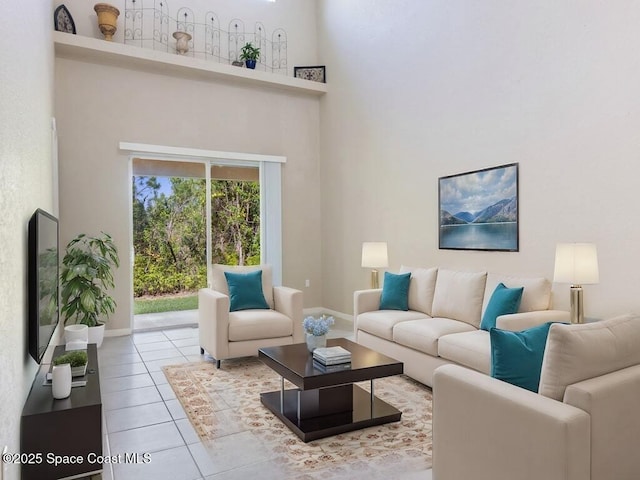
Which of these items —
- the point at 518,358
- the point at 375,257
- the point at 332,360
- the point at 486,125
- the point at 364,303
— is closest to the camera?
the point at 518,358

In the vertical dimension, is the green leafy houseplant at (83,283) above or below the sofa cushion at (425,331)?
above

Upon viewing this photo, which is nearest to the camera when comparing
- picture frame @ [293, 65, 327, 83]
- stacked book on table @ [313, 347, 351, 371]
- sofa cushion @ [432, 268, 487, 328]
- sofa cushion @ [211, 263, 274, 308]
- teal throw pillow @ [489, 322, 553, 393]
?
teal throw pillow @ [489, 322, 553, 393]

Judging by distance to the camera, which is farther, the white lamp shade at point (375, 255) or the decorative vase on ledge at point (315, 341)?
the white lamp shade at point (375, 255)

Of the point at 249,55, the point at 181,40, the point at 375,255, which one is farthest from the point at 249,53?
the point at 375,255

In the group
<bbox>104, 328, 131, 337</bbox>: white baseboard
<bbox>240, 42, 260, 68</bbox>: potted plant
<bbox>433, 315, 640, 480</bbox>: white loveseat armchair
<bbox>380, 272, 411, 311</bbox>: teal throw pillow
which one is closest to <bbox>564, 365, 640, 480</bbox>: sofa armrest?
<bbox>433, 315, 640, 480</bbox>: white loveseat armchair

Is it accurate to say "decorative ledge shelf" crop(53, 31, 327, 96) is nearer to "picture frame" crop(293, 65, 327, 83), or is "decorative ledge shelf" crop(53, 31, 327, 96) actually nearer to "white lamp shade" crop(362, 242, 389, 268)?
"picture frame" crop(293, 65, 327, 83)

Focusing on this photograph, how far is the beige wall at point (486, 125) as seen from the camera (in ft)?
10.7

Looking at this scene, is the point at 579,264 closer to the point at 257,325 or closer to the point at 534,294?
the point at 534,294

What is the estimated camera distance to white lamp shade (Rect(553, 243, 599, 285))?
3.09 metres

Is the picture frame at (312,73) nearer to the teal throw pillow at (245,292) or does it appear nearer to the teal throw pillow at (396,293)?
the teal throw pillow at (245,292)

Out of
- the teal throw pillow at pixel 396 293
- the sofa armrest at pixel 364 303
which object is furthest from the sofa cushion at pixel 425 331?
the sofa armrest at pixel 364 303

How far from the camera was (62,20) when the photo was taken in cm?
532

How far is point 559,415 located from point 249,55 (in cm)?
620

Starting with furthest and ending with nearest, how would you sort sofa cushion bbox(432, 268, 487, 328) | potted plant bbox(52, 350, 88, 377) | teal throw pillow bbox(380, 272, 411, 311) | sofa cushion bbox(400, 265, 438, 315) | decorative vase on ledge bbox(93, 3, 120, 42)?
decorative vase on ledge bbox(93, 3, 120, 42) → teal throw pillow bbox(380, 272, 411, 311) → sofa cushion bbox(400, 265, 438, 315) → sofa cushion bbox(432, 268, 487, 328) → potted plant bbox(52, 350, 88, 377)
